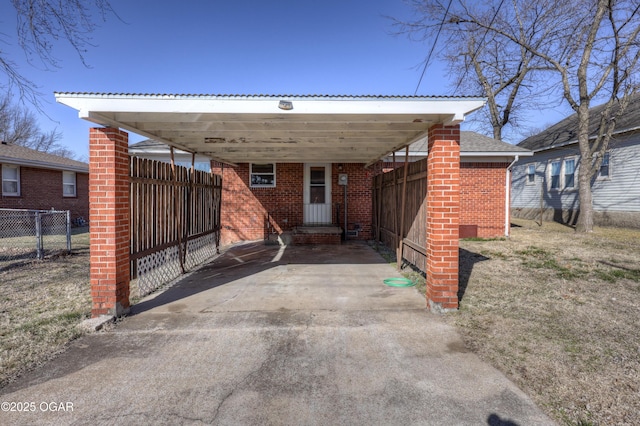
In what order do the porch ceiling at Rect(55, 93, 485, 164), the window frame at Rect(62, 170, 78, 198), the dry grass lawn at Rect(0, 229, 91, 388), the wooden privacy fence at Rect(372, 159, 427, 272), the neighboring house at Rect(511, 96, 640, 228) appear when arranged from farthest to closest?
the window frame at Rect(62, 170, 78, 198), the neighboring house at Rect(511, 96, 640, 228), the wooden privacy fence at Rect(372, 159, 427, 272), the porch ceiling at Rect(55, 93, 485, 164), the dry grass lawn at Rect(0, 229, 91, 388)

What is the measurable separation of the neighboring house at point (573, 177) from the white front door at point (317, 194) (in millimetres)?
11002

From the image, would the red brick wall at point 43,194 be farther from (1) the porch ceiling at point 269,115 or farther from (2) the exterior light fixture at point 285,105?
(2) the exterior light fixture at point 285,105

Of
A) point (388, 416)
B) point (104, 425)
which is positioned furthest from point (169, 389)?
point (388, 416)

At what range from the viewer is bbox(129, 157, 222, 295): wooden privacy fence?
486 centimetres

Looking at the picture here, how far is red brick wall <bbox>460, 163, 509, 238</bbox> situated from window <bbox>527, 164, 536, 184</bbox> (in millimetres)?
10215

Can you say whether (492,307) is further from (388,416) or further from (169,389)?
(169,389)

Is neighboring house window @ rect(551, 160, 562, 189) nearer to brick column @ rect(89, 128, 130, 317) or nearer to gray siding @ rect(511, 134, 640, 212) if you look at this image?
gray siding @ rect(511, 134, 640, 212)

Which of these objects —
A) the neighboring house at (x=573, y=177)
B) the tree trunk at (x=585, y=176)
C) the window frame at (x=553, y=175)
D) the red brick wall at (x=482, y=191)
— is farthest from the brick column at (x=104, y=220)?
the window frame at (x=553, y=175)

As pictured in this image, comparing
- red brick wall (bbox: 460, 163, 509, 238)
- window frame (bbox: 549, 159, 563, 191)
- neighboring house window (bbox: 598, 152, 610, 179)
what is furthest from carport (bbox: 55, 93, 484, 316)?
window frame (bbox: 549, 159, 563, 191)

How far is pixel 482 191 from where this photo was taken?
11.9 meters

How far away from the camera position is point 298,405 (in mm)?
2447

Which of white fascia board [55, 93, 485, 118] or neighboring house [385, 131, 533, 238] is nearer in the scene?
white fascia board [55, 93, 485, 118]

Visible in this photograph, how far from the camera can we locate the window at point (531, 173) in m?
20.0

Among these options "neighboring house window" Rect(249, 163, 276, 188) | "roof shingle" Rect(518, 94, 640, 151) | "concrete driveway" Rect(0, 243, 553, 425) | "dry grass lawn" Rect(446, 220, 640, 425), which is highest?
"roof shingle" Rect(518, 94, 640, 151)
